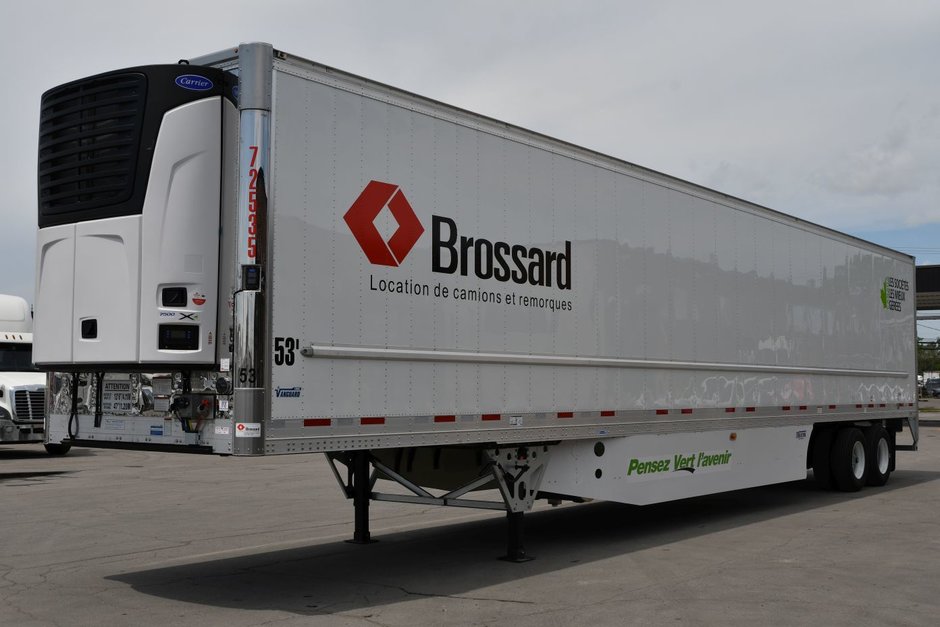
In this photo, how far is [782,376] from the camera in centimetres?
1312

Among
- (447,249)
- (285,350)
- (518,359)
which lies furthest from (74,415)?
(518,359)

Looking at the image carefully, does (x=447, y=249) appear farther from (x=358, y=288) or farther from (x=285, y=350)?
(x=285, y=350)

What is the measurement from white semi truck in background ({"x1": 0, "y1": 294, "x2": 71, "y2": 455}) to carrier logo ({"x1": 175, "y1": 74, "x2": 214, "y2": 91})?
1344 centimetres

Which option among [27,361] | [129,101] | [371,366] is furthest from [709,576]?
[27,361]

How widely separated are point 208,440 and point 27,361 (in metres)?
16.1

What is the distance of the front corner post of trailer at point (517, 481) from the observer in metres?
8.98

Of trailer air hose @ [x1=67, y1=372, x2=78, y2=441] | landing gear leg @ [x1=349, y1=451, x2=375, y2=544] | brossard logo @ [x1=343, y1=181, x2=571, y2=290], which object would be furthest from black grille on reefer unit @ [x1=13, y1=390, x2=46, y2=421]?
brossard logo @ [x1=343, y1=181, x2=571, y2=290]

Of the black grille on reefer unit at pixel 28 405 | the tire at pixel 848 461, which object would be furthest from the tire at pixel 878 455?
the black grille on reefer unit at pixel 28 405

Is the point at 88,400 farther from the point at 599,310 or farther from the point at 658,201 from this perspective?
the point at 658,201

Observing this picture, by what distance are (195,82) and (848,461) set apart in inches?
446

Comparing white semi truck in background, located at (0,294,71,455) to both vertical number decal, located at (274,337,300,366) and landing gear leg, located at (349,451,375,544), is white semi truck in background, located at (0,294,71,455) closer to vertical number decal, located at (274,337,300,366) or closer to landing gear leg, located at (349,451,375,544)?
landing gear leg, located at (349,451,375,544)

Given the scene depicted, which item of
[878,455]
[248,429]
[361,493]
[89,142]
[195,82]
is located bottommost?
[878,455]

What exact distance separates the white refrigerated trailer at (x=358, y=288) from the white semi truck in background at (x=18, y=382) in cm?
1231

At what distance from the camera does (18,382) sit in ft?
66.3
